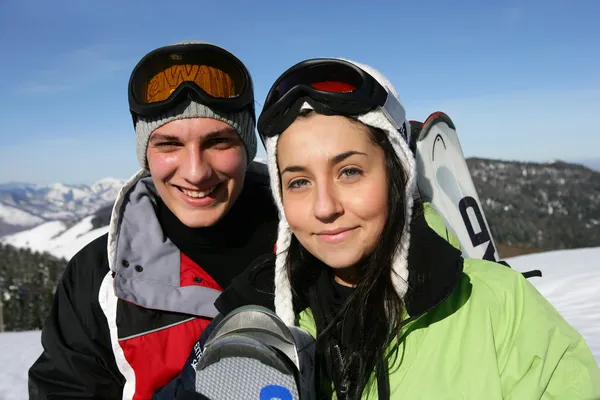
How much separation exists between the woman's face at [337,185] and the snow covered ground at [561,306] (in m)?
4.88

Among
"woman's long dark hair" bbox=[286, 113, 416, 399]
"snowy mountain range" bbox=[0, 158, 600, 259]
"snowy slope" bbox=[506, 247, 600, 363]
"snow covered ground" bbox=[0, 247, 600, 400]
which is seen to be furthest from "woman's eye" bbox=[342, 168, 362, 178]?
"snowy mountain range" bbox=[0, 158, 600, 259]

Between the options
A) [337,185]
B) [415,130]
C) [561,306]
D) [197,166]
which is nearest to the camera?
[337,185]

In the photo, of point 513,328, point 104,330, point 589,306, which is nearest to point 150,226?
point 104,330

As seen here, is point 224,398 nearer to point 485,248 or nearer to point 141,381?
point 141,381

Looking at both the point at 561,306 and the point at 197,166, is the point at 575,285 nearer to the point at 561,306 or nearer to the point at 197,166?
the point at 561,306

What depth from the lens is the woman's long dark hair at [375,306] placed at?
175 cm

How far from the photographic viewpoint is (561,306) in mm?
8711

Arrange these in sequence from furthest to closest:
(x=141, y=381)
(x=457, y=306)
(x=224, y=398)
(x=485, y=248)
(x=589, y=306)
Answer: (x=589, y=306)
(x=485, y=248)
(x=141, y=381)
(x=457, y=306)
(x=224, y=398)

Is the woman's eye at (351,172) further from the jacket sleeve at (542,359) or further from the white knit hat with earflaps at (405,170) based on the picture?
the jacket sleeve at (542,359)

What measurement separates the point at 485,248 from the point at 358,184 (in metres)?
1.63

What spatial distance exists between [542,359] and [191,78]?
6.65ft

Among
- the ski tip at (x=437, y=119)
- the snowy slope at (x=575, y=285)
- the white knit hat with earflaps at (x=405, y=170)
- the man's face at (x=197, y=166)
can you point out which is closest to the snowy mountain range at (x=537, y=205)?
the snowy slope at (x=575, y=285)

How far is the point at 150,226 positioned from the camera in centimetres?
251

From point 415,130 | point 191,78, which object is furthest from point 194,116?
point 415,130
